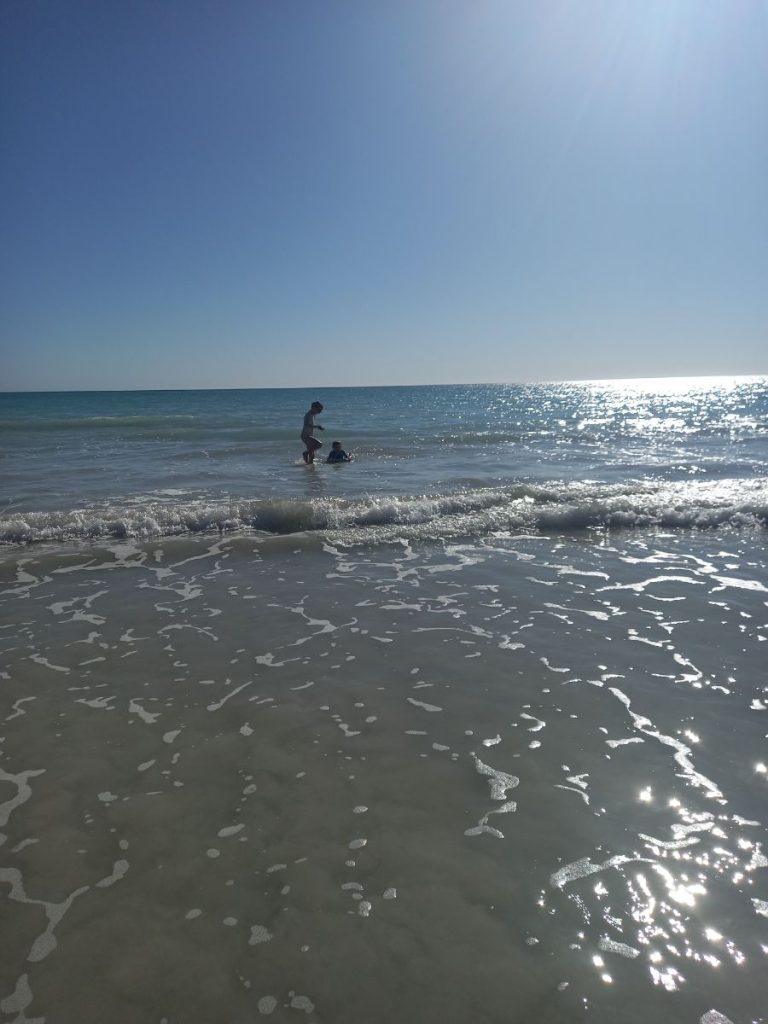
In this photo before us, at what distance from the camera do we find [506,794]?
3.75m

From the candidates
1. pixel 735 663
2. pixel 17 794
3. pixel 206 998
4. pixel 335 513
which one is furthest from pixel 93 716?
pixel 335 513

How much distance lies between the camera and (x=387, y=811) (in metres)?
3.62

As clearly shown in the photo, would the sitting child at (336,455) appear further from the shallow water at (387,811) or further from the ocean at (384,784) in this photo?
the shallow water at (387,811)

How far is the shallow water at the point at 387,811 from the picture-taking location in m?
2.60

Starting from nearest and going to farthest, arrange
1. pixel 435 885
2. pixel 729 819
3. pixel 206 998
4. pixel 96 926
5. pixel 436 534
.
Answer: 1. pixel 206 998
2. pixel 96 926
3. pixel 435 885
4. pixel 729 819
5. pixel 436 534

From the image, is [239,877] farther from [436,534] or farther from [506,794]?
[436,534]

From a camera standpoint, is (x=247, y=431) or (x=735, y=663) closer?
(x=735, y=663)

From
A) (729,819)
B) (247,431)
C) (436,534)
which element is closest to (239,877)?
(729,819)

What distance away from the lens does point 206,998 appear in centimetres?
254

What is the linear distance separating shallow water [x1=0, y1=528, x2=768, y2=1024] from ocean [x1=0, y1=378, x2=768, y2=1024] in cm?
2

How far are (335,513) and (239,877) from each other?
8.45m

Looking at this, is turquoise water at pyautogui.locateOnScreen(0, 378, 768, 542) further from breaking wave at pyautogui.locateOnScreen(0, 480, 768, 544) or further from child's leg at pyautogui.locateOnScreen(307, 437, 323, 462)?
child's leg at pyautogui.locateOnScreen(307, 437, 323, 462)

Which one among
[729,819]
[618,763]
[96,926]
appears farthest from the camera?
[618,763]

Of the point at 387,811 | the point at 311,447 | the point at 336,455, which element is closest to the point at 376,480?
the point at 336,455
